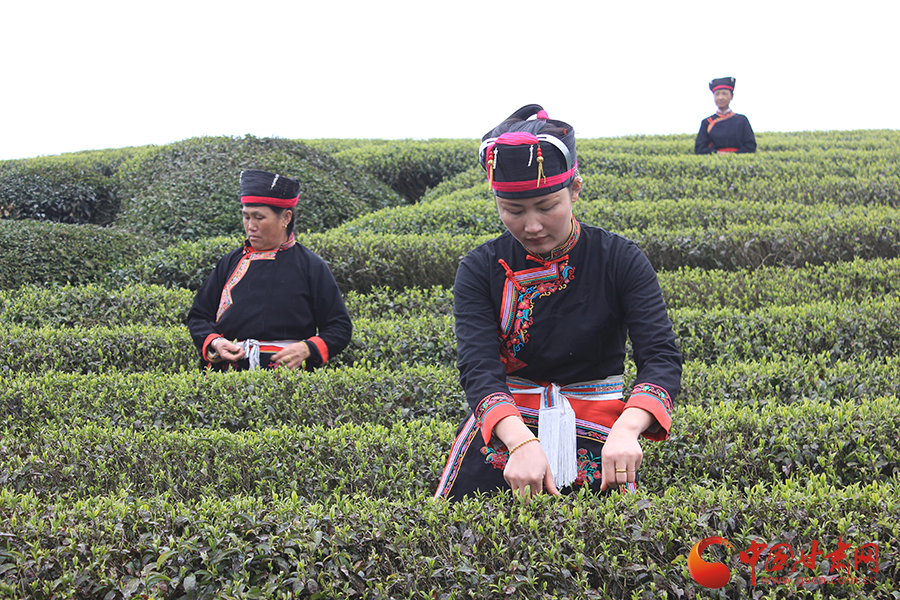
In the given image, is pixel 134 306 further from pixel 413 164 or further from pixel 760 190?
pixel 760 190

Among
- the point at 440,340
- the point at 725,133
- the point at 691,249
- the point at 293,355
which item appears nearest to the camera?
the point at 293,355

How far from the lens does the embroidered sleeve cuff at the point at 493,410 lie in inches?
92.6

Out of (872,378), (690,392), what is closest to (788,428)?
(690,392)

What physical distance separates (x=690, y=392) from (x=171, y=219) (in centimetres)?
881

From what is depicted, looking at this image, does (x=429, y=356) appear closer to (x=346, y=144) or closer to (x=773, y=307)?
(x=773, y=307)

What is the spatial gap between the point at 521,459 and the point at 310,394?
2.64 m

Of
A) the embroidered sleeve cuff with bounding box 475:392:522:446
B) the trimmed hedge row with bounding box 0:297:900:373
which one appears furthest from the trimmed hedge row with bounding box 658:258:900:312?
the embroidered sleeve cuff with bounding box 475:392:522:446

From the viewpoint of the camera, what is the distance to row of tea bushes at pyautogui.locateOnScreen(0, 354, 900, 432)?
14.8 ft

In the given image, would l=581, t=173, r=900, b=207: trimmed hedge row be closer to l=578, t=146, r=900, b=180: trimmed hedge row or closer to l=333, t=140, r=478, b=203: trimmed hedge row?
l=578, t=146, r=900, b=180: trimmed hedge row

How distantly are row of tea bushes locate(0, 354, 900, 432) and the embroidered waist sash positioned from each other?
6.33 feet

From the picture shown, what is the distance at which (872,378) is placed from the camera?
4.57m

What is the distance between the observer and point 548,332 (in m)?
2.60

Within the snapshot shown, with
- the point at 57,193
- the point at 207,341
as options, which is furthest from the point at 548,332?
the point at 57,193

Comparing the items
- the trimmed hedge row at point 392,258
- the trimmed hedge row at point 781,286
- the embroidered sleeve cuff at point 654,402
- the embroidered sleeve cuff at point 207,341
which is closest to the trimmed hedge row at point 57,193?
the trimmed hedge row at point 392,258
